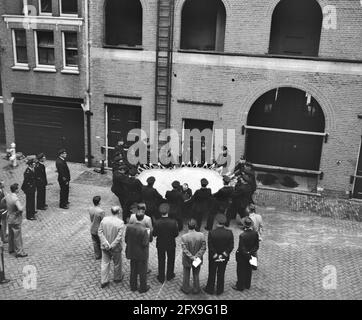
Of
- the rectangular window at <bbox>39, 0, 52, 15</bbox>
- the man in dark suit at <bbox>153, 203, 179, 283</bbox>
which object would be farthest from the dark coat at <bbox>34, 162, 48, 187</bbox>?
the rectangular window at <bbox>39, 0, 52, 15</bbox>

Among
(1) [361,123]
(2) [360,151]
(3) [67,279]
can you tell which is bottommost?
(3) [67,279]

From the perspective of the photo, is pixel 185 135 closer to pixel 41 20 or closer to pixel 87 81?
pixel 87 81

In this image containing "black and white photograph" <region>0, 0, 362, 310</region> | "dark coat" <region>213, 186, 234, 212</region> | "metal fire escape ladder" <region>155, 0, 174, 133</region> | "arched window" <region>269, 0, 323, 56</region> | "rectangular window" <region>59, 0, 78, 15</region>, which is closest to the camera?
"black and white photograph" <region>0, 0, 362, 310</region>

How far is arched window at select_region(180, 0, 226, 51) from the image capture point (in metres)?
16.1

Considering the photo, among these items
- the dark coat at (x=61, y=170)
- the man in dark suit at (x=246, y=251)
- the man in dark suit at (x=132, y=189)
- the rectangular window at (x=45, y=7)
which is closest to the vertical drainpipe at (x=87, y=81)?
the rectangular window at (x=45, y=7)

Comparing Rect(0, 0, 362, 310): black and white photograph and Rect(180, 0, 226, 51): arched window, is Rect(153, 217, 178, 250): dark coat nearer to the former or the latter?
Rect(0, 0, 362, 310): black and white photograph

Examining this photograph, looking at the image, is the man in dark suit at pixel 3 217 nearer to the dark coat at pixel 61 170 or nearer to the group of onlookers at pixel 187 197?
the dark coat at pixel 61 170

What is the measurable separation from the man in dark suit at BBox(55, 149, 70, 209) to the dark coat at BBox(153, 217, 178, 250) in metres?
5.35

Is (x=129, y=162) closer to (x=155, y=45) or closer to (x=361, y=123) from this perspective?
(x=155, y=45)

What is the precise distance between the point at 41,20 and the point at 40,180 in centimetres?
779

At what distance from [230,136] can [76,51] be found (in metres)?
7.37

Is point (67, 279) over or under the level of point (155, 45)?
under

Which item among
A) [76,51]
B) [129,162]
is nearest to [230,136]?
[129,162]
